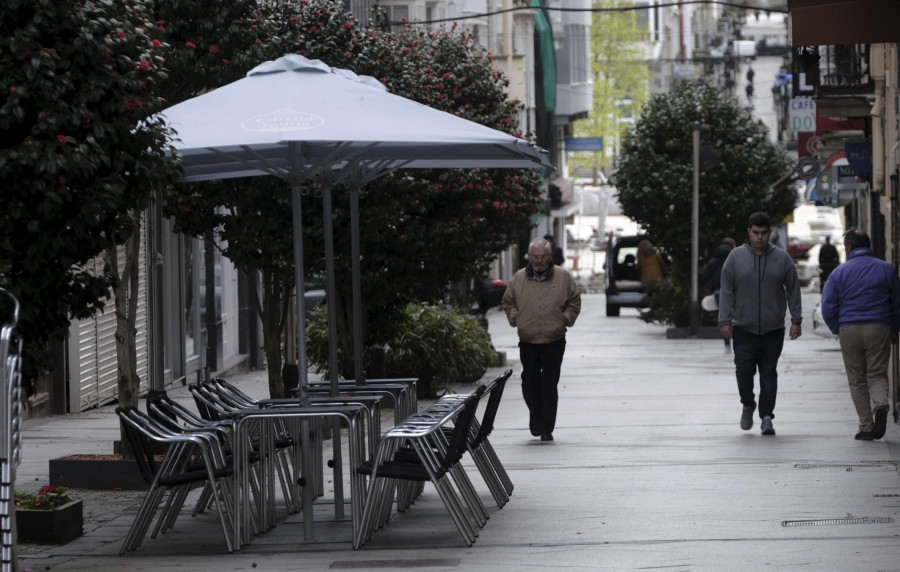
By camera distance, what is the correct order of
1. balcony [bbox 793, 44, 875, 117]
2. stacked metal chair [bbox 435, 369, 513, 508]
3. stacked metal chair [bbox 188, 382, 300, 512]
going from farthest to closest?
balcony [bbox 793, 44, 875, 117]
stacked metal chair [bbox 435, 369, 513, 508]
stacked metal chair [bbox 188, 382, 300, 512]

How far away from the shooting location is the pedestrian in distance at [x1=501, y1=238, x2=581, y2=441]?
13719mm

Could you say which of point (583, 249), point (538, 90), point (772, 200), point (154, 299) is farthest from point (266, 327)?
point (583, 249)

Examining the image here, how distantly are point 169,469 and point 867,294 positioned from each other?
20.9 ft

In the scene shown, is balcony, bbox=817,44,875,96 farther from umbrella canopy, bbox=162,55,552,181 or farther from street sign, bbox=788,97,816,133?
umbrella canopy, bbox=162,55,552,181

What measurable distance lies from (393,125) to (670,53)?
11666cm

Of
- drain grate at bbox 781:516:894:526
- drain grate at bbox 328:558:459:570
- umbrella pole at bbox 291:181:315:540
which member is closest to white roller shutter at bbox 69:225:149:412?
umbrella pole at bbox 291:181:315:540

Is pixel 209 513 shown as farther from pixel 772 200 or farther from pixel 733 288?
pixel 772 200

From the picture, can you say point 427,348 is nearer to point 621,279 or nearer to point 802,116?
point 802,116

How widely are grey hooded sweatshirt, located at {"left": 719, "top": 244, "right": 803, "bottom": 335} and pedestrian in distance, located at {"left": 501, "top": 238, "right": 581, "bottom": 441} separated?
1.29 m

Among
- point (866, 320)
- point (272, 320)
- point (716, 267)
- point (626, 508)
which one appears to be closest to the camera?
point (626, 508)

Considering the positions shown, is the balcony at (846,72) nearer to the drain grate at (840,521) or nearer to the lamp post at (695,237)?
the lamp post at (695,237)

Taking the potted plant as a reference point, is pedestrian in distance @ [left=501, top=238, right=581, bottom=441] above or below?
above

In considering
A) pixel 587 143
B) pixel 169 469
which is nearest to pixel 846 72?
pixel 169 469

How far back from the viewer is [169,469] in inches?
359
